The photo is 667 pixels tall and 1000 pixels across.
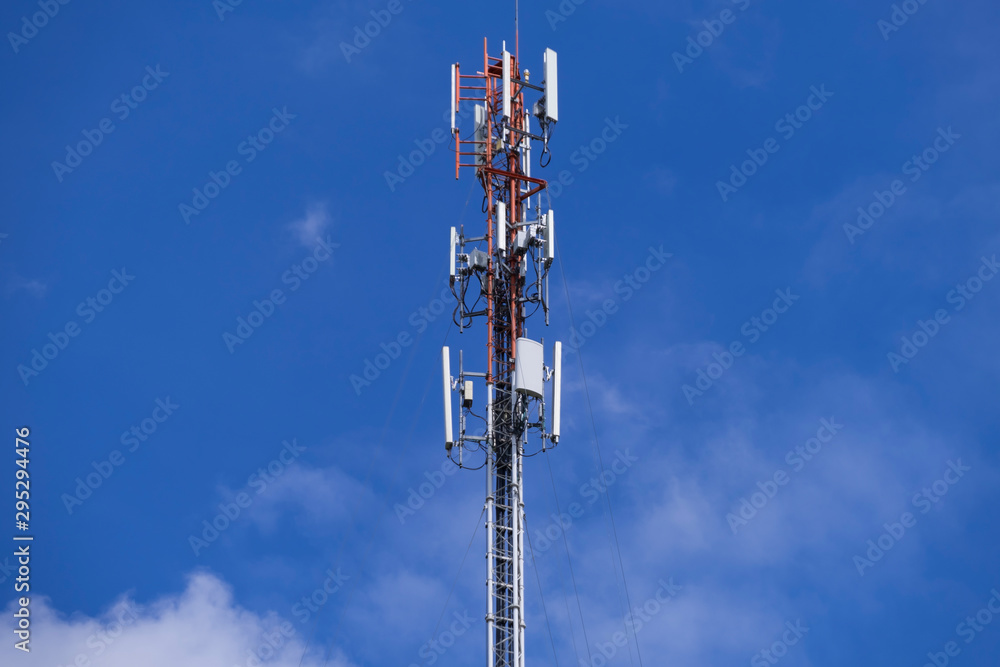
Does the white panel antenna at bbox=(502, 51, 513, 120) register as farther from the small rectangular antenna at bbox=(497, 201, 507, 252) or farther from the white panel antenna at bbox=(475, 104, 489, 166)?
the small rectangular antenna at bbox=(497, 201, 507, 252)

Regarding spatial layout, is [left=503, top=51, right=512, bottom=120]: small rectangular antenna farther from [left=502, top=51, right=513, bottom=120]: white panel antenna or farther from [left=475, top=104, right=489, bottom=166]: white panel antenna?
[left=475, top=104, right=489, bottom=166]: white panel antenna

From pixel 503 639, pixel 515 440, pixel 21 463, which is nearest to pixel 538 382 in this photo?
pixel 515 440

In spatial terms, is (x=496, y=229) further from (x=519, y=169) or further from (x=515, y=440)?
(x=515, y=440)

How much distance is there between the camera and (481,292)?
88750mm

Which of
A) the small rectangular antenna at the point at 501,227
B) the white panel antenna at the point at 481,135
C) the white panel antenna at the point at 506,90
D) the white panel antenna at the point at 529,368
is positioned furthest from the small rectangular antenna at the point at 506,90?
the white panel antenna at the point at 529,368

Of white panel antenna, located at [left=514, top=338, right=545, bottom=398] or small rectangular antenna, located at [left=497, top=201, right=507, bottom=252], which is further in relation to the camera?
small rectangular antenna, located at [left=497, top=201, right=507, bottom=252]

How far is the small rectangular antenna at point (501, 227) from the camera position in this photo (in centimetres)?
8769

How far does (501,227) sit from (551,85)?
23.8 feet

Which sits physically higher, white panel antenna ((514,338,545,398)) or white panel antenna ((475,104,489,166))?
white panel antenna ((475,104,489,166))

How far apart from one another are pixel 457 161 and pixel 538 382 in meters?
11.5

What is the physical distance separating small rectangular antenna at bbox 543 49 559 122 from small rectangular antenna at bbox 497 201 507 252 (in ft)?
16.1

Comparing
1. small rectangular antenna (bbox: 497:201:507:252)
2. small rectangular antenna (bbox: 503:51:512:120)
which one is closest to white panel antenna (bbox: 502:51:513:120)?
small rectangular antenna (bbox: 503:51:512:120)

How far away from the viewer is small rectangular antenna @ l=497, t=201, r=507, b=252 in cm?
8769

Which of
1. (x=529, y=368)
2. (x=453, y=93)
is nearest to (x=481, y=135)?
→ (x=453, y=93)
